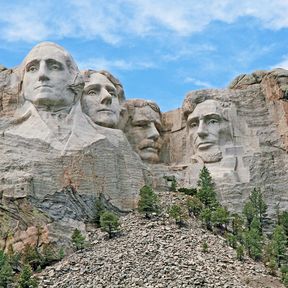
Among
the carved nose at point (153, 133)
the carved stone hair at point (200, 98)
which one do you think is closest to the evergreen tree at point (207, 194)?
the carved nose at point (153, 133)

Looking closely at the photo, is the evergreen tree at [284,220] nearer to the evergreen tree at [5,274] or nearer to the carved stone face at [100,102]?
the carved stone face at [100,102]

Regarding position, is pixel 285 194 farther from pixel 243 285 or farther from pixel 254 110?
pixel 243 285

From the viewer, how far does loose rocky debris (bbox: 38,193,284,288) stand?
2869 cm

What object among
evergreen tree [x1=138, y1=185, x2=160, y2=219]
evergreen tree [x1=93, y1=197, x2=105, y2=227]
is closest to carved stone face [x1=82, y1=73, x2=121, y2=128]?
evergreen tree [x1=93, y1=197, x2=105, y2=227]

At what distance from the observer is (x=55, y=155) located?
3328cm

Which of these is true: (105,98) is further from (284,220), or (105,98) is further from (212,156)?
(284,220)

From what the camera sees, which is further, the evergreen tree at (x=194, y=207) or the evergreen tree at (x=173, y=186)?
the evergreen tree at (x=173, y=186)

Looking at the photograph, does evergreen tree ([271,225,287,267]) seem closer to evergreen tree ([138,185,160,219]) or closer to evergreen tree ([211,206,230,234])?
evergreen tree ([211,206,230,234])

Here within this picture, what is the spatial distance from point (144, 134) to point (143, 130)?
0.14 m

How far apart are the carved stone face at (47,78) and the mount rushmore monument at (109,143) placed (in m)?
0.03

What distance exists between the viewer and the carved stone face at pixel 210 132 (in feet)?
120

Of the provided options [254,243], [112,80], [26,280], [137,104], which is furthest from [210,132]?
[26,280]

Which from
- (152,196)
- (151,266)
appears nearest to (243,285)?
(151,266)

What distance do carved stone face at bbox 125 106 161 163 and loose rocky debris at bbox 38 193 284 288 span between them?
520 cm
